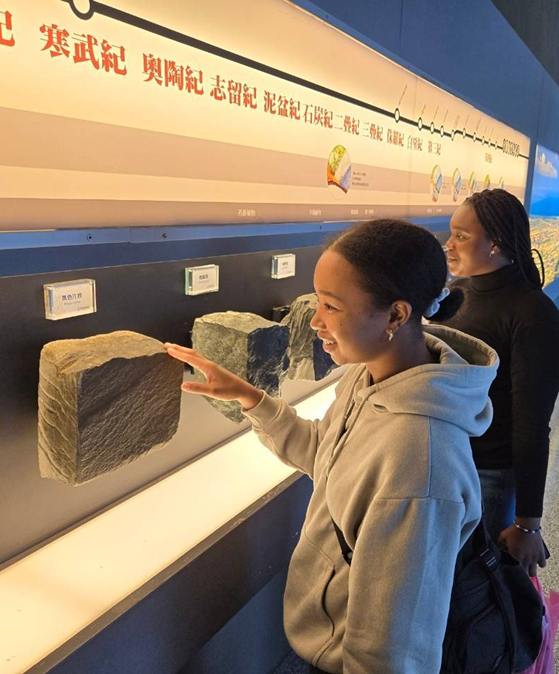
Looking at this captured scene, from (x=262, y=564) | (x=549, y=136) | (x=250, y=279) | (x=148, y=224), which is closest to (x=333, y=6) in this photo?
(x=250, y=279)

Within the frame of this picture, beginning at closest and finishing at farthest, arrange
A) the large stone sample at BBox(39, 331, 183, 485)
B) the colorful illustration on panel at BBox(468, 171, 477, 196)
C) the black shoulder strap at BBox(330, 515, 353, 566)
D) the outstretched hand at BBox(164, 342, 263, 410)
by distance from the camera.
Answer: the black shoulder strap at BBox(330, 515, 353, 566) < the large stone sample at BBox(39, 331, 183, 485) < the outstretched hand at BBox(164, 342, 263, 410) < the colorful illustration on panel at BBox(468, 171, 477, 196)

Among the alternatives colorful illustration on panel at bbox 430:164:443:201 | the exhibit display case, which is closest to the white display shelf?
the exhibit display case

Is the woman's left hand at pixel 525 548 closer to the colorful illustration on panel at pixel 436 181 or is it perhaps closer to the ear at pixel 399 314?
the ear at pixel 399 314

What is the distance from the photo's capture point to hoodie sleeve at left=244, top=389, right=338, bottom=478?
1.30m

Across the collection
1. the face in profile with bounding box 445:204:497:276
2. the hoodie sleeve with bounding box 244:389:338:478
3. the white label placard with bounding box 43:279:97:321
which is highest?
the face in profile with bounding box 445:204:497:276

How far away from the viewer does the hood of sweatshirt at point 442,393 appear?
89 cm

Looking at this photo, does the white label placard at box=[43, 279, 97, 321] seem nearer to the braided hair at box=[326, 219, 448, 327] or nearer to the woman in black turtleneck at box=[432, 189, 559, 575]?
the braided hair at box=[326, 219, 448, 327]

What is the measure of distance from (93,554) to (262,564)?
438 millimetres

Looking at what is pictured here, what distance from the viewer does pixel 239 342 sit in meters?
1.49

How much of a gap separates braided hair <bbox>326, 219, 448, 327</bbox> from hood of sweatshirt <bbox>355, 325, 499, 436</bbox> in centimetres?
11

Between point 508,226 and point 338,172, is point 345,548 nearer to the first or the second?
point 508,226

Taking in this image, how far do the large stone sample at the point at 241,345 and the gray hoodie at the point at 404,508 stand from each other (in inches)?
20.3

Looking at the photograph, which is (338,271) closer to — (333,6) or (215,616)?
(215,616)

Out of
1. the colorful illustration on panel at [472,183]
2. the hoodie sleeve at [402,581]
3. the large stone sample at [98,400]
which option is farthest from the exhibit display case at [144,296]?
the colorful illustration on panel at [472,183]
